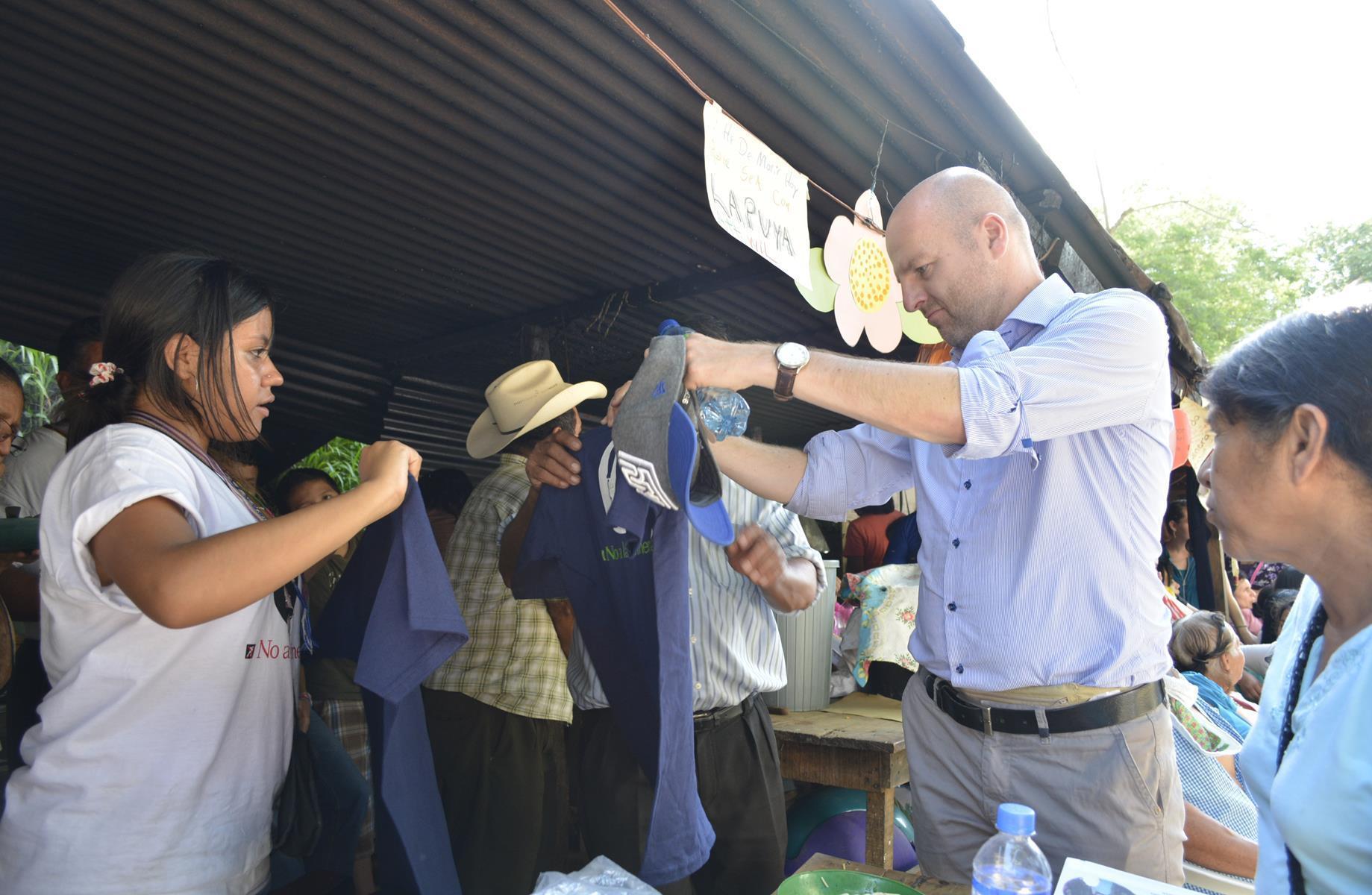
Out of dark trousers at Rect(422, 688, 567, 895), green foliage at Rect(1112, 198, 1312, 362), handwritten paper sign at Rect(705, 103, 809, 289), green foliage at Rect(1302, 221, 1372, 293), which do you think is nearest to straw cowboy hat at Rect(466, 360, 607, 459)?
handwritten paper sign at Rect(705, 103, 809, 289)

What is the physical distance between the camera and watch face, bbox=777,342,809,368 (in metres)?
1.67

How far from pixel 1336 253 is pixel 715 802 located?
2948 cm

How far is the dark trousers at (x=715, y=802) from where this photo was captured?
8.55 ft

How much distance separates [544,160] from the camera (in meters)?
3.36

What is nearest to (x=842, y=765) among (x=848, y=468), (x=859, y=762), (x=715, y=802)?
(x=859, y=762)

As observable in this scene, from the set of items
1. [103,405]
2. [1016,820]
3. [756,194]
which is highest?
[756,194]

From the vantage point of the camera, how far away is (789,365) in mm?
1673

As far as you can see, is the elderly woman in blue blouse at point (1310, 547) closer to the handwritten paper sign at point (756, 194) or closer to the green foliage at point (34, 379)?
the handwritten paper sign at point (756, 194)

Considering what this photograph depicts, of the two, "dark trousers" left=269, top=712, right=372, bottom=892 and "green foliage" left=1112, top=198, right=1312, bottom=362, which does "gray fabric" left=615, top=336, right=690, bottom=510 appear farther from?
"green foliage" left=1112, top=198, right=1312, bottom=362

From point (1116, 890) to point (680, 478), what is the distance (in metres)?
0.95

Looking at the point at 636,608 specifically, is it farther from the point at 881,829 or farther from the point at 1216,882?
the point at 1216,882

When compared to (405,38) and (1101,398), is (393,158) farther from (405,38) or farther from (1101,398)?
(1101,398)

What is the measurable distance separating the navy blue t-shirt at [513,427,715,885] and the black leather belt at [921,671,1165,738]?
671 millimetres

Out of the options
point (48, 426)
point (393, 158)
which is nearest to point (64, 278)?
point (48, 426)
